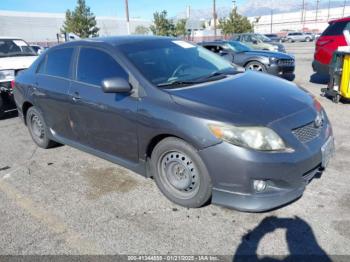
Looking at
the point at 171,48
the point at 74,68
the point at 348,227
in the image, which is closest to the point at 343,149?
the point at 348,227

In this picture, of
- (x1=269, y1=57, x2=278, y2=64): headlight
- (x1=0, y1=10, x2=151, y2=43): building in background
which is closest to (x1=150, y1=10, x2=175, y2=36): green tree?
(x1=0, y1=10, x2=151, y2=43): building in background

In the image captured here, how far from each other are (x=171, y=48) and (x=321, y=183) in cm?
236

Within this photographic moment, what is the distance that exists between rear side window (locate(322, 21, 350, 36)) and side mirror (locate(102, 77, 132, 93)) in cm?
772

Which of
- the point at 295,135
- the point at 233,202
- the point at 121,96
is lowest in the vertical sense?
the point at 233,202

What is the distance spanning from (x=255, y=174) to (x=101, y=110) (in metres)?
1.93

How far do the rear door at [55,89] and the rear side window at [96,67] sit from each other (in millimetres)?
264

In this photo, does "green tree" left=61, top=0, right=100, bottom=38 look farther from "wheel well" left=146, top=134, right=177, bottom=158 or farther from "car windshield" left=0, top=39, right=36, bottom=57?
"wheel well" left=146, top=134, right=177, bottom=158

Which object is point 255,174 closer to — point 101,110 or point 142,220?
point 142,220

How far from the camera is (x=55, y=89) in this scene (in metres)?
4.62

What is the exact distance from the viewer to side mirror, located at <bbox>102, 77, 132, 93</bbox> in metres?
3.49

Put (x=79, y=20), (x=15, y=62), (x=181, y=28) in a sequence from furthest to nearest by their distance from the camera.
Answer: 1. (x=181, y=28)
2. (x=79, y=20)
3. (x=15, y=62)

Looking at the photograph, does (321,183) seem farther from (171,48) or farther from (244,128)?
(171,48)

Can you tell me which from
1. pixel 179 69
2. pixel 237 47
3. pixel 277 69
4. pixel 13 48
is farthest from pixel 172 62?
pixel 237 47

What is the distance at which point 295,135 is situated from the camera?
3.04 meters
